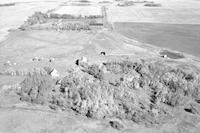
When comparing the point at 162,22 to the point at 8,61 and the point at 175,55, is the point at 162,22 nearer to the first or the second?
the point at 175,55

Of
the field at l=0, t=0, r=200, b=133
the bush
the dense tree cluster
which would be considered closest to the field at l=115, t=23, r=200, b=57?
the field at l=0, t=0, r=200, b=133

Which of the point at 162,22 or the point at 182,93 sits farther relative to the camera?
the point at 162,22

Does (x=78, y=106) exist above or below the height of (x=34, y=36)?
below

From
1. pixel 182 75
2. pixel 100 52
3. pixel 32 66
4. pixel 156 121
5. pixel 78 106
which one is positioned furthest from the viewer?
pixel 100 52

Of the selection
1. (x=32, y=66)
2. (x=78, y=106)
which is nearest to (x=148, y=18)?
(x=32, y=66)

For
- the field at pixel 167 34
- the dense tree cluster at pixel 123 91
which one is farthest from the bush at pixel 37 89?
the field at pixel 167 34

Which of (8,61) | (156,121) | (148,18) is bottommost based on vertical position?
(156,121)

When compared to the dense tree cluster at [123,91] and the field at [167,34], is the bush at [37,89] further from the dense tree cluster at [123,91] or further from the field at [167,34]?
the field at [167,34]

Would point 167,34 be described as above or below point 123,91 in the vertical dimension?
above

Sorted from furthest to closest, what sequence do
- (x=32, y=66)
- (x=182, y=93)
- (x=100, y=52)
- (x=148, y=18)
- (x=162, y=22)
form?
(x=148, y=18) → (x=162, y=22) → (x=100, y=52) → (x=32, y=66) → (x=182, y=93)

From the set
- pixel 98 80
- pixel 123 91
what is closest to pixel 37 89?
pixel 98 80

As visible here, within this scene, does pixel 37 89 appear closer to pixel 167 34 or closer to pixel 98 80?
pixel 98 80
